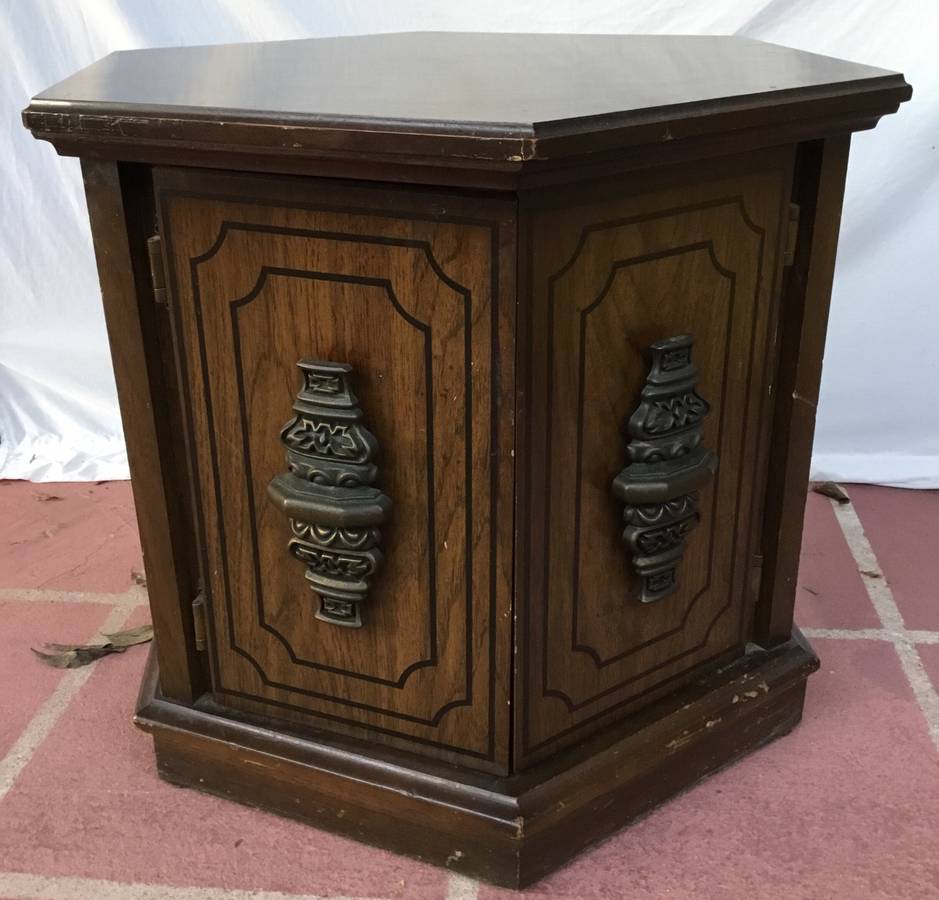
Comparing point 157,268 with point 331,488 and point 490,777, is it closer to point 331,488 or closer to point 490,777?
point 331,488

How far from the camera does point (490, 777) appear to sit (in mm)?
1256

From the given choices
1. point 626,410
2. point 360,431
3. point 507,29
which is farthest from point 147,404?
point 507,29

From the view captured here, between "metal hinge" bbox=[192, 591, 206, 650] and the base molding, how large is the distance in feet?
0.28

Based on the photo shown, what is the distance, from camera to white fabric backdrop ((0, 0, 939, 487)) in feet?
6.36

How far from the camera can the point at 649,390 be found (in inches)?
45.9

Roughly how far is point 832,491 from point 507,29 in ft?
3.23

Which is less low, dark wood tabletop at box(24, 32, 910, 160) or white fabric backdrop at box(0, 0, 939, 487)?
dark wood tabletop at box(24, 32, 910, 160)

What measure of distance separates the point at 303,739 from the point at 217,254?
0.55 metres

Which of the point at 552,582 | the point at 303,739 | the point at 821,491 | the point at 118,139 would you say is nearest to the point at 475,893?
the point at 303,739

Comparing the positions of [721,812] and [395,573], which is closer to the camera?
[395,573]

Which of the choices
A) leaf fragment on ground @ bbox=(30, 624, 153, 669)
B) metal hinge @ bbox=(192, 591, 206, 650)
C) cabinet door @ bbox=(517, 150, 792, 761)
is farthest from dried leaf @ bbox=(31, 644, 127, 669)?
cabinet door @ bbox=(517, 150, 792, 761)

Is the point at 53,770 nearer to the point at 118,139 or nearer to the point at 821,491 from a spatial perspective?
the point at 118,139

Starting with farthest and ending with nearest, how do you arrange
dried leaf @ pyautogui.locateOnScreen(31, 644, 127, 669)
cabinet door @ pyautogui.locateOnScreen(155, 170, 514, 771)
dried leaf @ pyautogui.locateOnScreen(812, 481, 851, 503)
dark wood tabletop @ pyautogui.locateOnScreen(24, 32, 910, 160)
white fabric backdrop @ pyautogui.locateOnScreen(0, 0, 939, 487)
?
dried leaf @ pyautogui.locateOnScreen(812, 481, 851, 503), white fabric backdrop @ pyautogui.locateOnScreen(0, 0, 939, 487), dried leaf @ pyautogui.locateOnScreen(31, 644, 127, 669), cabinet door @ pyautogui.locateOnScreen(155, 170, 514, 771), dark wood tabletop @ pyautogui.locateOnScreen(24, 32, 910, 160)

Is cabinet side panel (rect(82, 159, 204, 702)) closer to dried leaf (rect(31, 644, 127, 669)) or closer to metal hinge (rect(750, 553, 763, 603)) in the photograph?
dried leaf (rect(31, 644, 127, 669))
